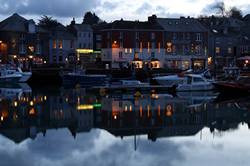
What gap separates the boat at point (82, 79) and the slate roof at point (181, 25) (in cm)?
2814

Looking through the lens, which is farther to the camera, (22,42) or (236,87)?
(22,42)

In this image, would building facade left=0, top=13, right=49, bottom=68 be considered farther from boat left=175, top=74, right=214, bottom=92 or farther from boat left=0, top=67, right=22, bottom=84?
boat left=175, top=74, right=214, bottom=92

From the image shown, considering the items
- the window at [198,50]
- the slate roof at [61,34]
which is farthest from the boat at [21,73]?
the window at [198,50]

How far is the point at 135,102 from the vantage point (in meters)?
43.6

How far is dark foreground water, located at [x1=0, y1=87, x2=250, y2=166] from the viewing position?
66.8 feet

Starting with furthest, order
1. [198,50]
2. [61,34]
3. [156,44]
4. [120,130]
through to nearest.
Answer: [198,50] → [61,34] → [156,44] → [120,130]

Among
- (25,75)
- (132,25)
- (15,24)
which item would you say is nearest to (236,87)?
(25,75)

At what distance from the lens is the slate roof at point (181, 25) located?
9693 cm

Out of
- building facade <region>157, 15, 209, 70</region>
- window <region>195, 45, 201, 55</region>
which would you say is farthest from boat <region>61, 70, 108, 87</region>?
window <region>195, 45, 201, 55</region>

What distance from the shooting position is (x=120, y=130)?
91.3ft

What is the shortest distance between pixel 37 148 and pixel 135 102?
21644 mm

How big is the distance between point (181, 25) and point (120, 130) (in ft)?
240

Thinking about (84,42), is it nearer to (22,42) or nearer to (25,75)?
(22,42)

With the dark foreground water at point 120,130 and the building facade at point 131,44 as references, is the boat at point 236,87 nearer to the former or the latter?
the dark foreground water at point 120,130
